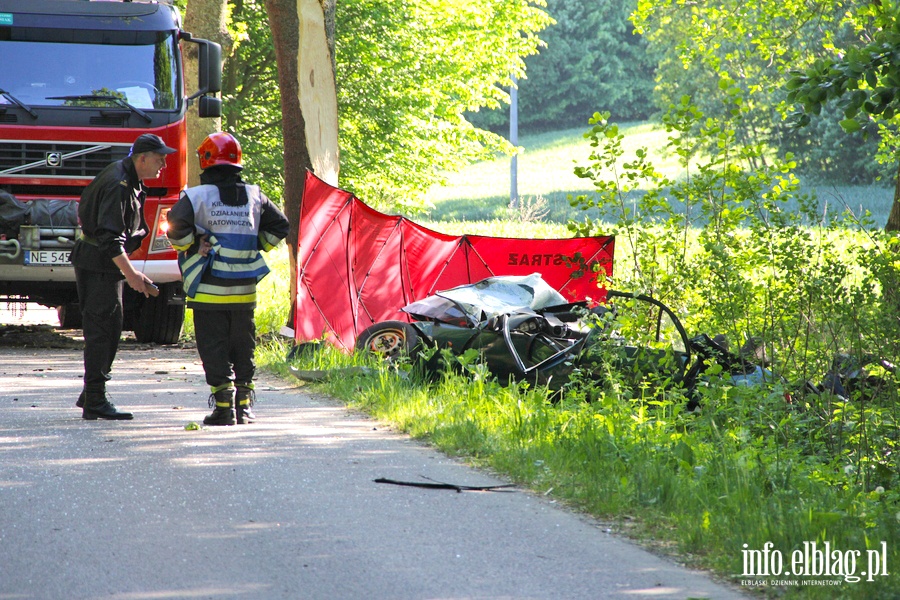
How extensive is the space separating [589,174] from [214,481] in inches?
151

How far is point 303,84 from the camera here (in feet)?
39.4

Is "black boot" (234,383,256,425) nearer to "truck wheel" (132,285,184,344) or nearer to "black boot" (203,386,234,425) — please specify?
"black boot" (203,386,234,425)

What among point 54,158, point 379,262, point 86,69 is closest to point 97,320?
point 54,158

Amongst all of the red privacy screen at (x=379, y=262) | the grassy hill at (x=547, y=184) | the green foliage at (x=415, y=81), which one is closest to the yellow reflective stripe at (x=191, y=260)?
the red privacy screen at (x=379, y=262)

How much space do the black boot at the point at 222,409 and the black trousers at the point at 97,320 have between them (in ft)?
2.56

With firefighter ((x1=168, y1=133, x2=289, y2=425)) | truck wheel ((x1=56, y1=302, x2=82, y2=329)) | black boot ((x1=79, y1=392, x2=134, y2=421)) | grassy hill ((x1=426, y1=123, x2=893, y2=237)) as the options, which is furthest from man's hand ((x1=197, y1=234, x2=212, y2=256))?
grassy hill ((x1=426, y1=123, x2=893, y2=237))

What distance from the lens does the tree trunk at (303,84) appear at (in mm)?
12016

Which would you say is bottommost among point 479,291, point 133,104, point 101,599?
point 101,599

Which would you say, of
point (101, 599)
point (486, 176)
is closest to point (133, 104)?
point (101, 599)

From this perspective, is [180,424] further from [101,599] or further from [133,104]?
[133,104]

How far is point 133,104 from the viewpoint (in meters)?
Answer: 10.9

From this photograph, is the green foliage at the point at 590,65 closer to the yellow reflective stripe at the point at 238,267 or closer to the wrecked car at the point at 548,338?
the wrecked car at the point at 548,338

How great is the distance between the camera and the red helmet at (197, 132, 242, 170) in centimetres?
706

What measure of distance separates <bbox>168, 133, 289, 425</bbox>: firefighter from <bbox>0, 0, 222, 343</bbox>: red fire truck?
3.93 metres
